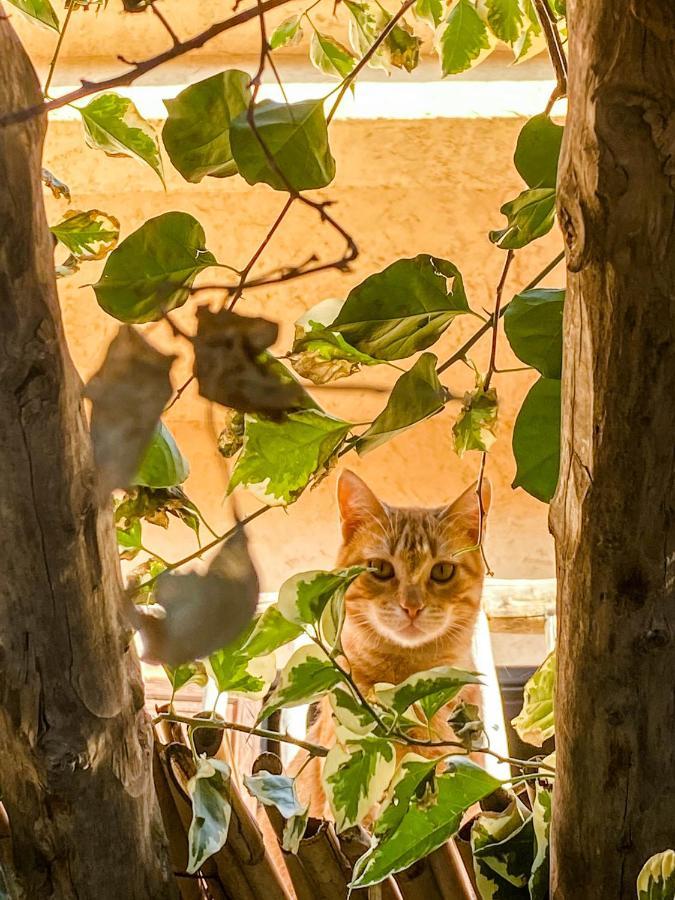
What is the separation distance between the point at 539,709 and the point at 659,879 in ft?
0.55

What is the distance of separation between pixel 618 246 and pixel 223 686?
33cm

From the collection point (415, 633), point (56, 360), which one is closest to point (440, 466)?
point (415, 633)

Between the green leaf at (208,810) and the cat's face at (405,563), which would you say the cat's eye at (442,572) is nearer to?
the cat's face at (405,563)

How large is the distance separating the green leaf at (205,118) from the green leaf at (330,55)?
0.21 metres

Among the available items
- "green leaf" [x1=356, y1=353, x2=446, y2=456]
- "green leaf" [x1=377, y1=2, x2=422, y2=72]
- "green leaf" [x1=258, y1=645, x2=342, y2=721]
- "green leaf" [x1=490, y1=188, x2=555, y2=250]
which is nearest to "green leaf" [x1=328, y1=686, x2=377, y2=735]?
"green leaf" [x1=258, y1=645, x2=342, y2=721]

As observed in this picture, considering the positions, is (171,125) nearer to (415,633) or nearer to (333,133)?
(415,633)

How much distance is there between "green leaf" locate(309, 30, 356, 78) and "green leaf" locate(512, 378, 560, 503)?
0.31m

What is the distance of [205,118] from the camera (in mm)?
471

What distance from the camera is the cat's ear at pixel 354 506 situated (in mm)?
952

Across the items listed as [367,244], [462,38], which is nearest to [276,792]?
[462,38]

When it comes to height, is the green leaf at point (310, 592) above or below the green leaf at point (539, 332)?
below

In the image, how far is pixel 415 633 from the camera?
94 cm

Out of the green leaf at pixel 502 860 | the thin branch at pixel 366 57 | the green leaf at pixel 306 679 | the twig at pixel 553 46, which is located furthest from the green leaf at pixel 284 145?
the green leaf at pixel 502 860

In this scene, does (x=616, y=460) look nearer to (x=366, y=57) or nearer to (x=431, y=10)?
(x=366, y=57)
